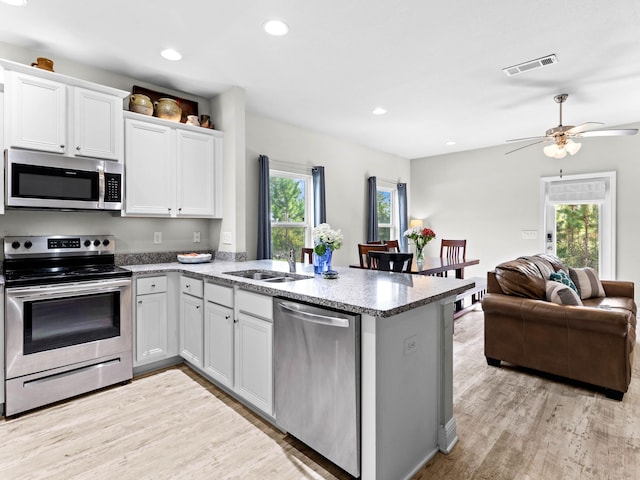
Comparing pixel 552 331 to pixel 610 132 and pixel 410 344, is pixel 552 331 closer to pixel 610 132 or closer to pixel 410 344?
pixel 410 344

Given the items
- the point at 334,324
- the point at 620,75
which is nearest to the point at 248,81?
the point at 334,324

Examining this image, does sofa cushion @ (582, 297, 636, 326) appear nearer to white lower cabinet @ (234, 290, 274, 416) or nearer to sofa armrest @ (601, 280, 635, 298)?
sofa armrest @ (601, 280, 635, 298)

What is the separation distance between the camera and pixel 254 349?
2.27 meters

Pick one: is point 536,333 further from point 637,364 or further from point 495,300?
point 637,364

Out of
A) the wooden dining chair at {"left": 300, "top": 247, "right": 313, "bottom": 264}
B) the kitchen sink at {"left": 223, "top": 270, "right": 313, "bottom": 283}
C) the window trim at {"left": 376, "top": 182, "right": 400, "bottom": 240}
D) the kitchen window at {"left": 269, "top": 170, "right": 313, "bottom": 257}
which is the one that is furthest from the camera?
the window trim at {"left": 376, "top": 182, "right": 400, "bottom": 240}

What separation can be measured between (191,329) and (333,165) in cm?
353

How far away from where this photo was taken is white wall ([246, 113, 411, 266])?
4469 millimetres

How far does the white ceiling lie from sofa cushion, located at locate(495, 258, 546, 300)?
181 centimetres

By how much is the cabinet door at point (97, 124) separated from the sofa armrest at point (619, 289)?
16.5 ft

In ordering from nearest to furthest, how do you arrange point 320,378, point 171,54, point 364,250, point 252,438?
point 320,378 < point 252,438 < point 171,54 < point 364,250

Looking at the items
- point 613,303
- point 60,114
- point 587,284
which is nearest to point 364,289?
point 60,114

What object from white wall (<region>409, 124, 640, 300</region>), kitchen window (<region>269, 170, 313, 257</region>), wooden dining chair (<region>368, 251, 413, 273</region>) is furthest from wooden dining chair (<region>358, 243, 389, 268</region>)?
white wall (<region>409, 124, 640, 300</region>)

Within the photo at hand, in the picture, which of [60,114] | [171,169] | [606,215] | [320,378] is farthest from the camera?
[606,215]

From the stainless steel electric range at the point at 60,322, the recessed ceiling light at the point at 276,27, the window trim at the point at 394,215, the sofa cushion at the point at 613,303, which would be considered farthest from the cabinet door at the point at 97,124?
the window trim at the point at 394,215
